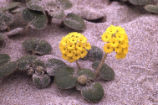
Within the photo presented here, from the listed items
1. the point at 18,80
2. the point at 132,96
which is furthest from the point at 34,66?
the point at 132,96

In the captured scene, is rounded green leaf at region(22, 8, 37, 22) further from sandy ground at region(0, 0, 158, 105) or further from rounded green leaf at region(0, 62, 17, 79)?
rounded green leaf at region(0, 62, 17, 79)

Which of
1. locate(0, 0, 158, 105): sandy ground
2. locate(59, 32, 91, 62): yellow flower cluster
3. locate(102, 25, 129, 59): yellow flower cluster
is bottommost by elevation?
locate(0, 0, 158, 105): sandy ground

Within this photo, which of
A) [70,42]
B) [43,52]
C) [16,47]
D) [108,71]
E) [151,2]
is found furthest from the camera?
[151,2]

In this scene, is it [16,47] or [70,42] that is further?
[16,47]

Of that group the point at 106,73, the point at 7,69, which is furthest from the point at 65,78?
the point at 7,69

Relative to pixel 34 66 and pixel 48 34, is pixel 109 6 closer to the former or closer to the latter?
pixel 48 34

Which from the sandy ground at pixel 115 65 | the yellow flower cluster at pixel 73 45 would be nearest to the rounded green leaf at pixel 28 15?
the sandy ground at pixel 115 65

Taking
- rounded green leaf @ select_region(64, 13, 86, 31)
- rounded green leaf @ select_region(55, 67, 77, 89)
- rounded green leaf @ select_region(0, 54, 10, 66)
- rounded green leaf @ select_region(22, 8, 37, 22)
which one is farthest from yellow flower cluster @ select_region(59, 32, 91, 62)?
rounded green leaf @ select_region(22, 8, 37, 22)
